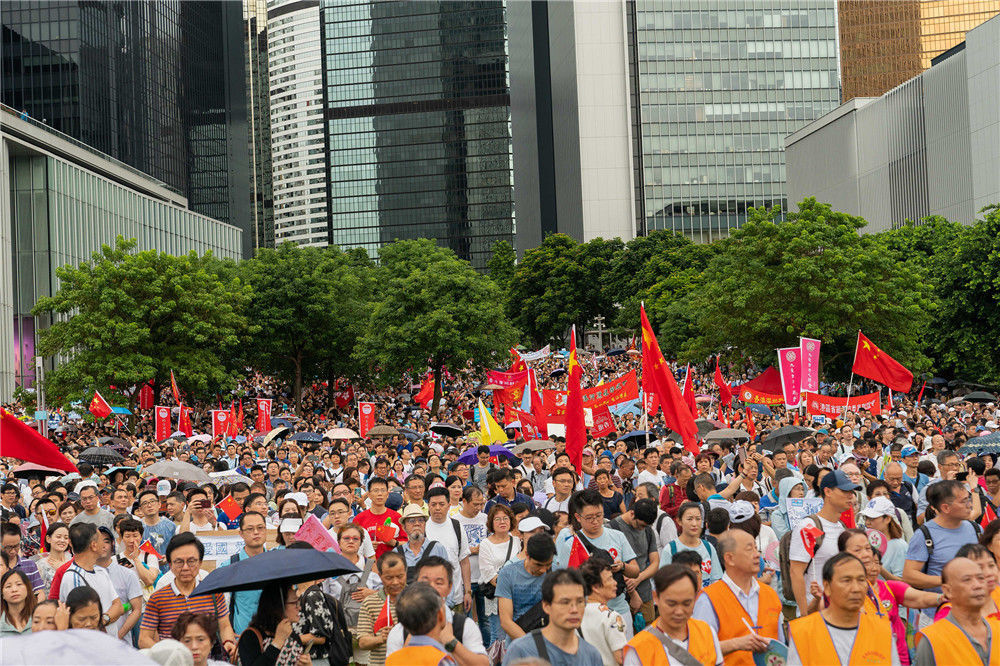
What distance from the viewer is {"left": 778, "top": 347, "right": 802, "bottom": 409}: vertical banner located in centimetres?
2314

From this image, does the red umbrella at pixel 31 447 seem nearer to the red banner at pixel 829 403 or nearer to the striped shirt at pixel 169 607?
the striped shirt at pixel 169 607

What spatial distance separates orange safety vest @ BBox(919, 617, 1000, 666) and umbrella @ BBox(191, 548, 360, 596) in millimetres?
3281

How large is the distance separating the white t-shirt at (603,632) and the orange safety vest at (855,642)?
1.22 metres

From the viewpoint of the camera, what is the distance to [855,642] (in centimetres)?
559

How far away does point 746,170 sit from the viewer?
120938 mm

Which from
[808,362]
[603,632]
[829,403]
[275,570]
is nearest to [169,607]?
[275,570]

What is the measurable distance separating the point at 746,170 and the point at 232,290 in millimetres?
78219

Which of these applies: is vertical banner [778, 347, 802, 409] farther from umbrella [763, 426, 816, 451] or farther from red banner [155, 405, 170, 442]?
red banner [155, 405, 170, 442]

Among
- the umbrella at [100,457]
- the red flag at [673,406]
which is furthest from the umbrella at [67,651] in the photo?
the umbrella at [100,457]

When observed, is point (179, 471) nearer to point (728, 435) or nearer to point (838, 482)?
point (728, 435)

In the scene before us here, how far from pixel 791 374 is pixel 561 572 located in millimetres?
18418

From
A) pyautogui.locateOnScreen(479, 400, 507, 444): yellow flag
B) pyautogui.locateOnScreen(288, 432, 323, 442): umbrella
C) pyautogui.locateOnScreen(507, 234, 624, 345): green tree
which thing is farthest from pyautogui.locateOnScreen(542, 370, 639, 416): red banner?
pyautogui.locateOnScreen(507, 234, 624, 345): green tree

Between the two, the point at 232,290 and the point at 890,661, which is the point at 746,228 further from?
the point at 890,661

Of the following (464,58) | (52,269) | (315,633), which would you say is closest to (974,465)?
(315,633)
